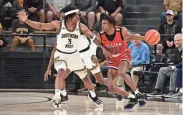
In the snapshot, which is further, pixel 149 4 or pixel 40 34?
pixel 149 4

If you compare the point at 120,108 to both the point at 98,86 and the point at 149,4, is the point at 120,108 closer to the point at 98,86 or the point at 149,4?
the point at 98,86

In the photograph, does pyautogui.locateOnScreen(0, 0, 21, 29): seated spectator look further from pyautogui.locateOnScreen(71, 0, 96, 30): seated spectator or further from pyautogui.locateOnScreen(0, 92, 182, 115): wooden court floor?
pyautogui.locateOnScreen(0, 92, 182, 115): wooden court floor

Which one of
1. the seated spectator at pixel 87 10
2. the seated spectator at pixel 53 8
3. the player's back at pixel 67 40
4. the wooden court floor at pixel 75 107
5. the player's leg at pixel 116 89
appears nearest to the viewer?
the wooden court floor at pixel 75 107

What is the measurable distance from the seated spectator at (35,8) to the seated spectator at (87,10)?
3.56ft

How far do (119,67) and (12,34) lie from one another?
21.5 feet

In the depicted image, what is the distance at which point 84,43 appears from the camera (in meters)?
11.8

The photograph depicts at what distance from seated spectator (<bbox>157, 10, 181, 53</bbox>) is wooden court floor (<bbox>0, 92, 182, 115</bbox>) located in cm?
296

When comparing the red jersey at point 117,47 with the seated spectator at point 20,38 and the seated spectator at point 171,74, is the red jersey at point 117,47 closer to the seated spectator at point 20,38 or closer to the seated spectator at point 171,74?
the seated spectator at point 171,74

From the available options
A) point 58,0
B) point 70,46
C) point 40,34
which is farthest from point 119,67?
point 58,0

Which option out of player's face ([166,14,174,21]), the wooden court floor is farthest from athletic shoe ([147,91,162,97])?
player's face ([166,14,174,21])

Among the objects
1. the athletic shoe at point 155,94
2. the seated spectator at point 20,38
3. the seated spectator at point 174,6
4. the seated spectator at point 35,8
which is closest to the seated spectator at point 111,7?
the seated spectator at point 174,6

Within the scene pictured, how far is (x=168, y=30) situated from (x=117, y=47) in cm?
547

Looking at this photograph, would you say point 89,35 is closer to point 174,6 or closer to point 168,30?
point 168,30

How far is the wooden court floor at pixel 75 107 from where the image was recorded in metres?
10.9
